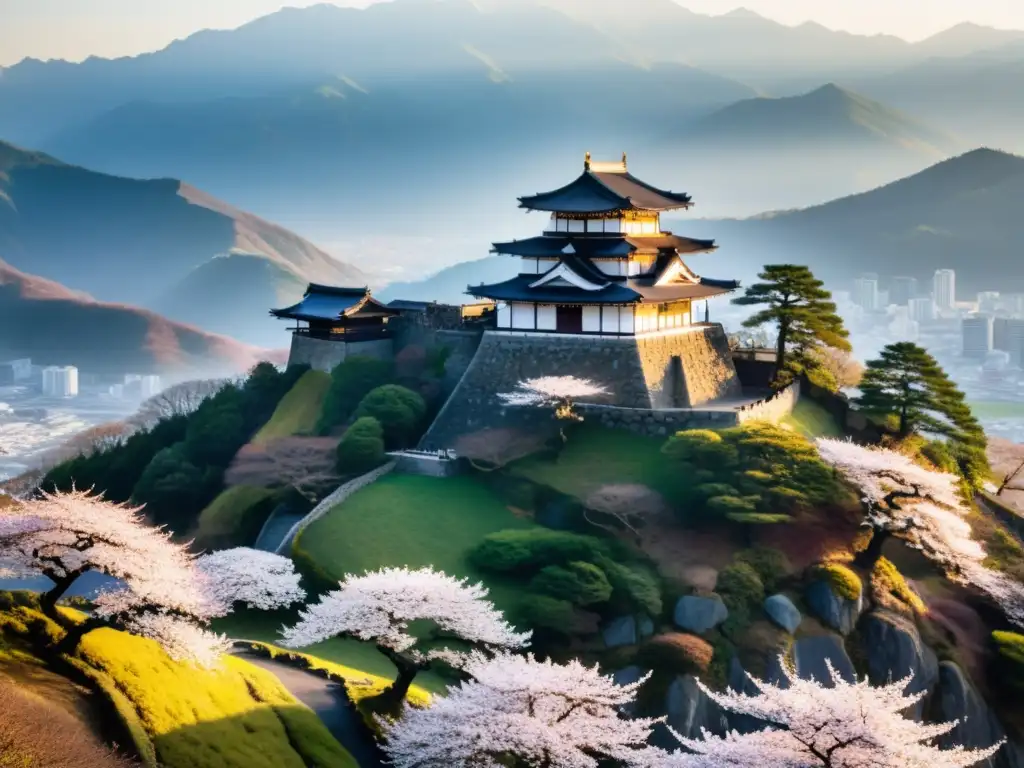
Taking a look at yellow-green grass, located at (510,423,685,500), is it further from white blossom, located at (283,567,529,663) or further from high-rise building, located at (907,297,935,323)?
high-rise building, located at (907,297,935,323)

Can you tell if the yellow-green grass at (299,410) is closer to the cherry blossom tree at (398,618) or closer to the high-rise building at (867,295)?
the cherry blossom tree at (398,618)

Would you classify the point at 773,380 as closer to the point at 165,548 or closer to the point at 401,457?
the point at 401,457

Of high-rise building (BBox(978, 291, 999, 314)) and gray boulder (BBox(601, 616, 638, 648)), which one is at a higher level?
high-rise building (BBox(978, 291, 999, 314))

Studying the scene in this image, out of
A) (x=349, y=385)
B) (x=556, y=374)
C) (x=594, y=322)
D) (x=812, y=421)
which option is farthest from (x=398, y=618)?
(x=812, y=421)

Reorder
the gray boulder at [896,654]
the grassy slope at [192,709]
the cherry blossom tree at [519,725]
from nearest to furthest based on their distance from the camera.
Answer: the grassy slope at [192,709] → the cherry blossom tree at [519,725] → the gray boulder at [896,654]

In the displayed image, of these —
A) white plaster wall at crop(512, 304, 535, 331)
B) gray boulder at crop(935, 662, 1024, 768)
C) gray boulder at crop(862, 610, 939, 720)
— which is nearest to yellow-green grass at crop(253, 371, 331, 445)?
white plaster wall at crop(512, 304, 535, 331)

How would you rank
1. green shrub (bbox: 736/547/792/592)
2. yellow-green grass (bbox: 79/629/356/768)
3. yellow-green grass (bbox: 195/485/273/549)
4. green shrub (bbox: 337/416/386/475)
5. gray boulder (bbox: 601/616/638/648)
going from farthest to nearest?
1. green shrub (bbox: 337/416/386/475)
2. yellow-green grass (bbox: 195/485/273/549)
3. green shrub (bbox: 736/547/792/592)
4. gray boulder (bbox: 601/616/638/648)
5. yellow-green grass (bbox: 79/629/356/768)

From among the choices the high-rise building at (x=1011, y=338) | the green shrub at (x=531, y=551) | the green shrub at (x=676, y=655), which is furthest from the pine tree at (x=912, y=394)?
the high-rise building at (x=1011, y=338)
